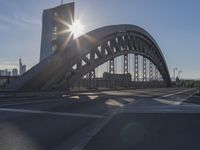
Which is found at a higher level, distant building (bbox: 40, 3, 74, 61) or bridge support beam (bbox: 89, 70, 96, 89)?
distant building (bbox: 40, 3, 74, 61)

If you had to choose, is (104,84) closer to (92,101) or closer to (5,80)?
(5,80)

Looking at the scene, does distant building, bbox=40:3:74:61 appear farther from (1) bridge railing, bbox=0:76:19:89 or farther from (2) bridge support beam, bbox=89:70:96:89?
(2) bridge support beam, bbox=89:70:96:89

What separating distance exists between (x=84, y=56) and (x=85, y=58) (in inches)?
32.6

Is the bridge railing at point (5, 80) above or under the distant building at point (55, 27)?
under

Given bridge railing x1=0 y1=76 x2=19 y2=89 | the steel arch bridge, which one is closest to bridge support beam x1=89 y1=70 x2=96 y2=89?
the steel arch bridge

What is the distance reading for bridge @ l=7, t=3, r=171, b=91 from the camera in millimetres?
45375

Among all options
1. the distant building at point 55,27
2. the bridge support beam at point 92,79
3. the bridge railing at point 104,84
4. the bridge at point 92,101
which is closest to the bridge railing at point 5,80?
the bridge at point 92,101

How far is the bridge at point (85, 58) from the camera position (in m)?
45.4

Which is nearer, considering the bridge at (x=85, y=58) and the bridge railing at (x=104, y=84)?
the bridge at (x=85, y=58)

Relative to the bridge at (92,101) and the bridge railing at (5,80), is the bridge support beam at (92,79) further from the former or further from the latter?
the bridge railing at (5,80)

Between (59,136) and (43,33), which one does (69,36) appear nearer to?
(43,33)

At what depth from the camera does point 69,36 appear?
50156 mm

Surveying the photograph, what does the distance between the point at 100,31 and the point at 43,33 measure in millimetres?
13046

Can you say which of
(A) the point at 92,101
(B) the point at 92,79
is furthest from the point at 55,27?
(A) the point at 92,101
